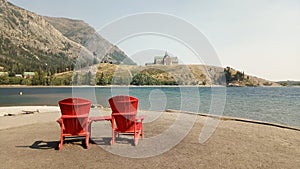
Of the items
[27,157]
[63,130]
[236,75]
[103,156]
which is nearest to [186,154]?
[103,156]

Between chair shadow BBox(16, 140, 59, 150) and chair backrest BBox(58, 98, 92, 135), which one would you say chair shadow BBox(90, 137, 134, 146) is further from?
chair shadow BBox(16, 140, 59, 150)

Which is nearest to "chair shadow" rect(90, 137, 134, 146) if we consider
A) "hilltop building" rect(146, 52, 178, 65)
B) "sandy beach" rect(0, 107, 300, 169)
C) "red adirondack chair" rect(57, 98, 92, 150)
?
"sandy beach" rect(0, 107, 300, 169)

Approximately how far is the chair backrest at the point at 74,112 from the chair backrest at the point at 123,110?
0.74 m

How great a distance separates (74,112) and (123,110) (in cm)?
129

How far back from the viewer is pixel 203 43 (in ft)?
27.9

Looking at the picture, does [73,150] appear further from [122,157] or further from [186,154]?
[186,154]

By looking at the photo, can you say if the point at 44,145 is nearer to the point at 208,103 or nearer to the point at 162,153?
the point at 162,153

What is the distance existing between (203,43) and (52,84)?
5433 inches

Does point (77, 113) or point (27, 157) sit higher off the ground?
point (77, 113)

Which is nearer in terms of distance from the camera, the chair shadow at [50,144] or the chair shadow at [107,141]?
the chair shadow at [50,144]

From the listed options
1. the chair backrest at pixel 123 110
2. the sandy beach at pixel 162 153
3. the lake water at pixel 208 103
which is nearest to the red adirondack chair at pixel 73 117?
the sandy beach at pixel 162 153

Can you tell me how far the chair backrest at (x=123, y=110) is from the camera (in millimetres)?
6824

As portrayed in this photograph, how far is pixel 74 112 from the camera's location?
651 centimetres

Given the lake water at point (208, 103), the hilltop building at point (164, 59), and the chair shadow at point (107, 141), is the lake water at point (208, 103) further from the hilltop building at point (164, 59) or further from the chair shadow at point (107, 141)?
the chair shadow at point (107, 141)
